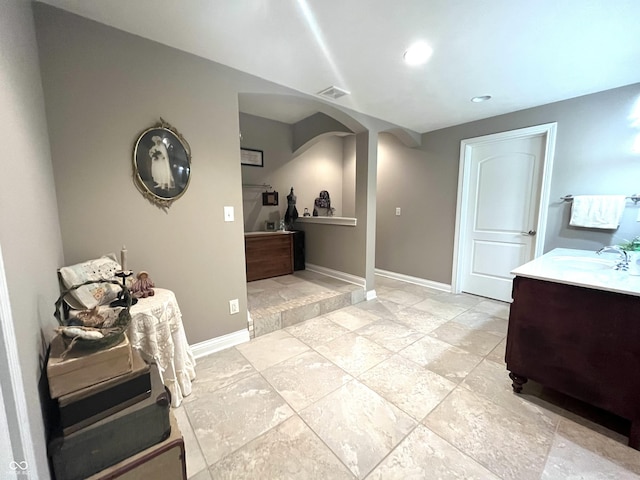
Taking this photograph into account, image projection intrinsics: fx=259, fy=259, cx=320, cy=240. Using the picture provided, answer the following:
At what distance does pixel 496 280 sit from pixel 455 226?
84 centimetres

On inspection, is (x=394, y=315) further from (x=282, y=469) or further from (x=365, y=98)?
(x=365, y=98)

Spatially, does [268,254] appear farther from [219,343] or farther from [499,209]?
[499,209]

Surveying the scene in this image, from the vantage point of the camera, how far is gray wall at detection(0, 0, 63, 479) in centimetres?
74

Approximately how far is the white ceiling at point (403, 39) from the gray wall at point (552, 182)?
0.25m

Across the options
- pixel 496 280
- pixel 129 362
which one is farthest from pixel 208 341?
pixel 496 280

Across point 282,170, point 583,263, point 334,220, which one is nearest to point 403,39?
point 583,263

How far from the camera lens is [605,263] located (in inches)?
73.5

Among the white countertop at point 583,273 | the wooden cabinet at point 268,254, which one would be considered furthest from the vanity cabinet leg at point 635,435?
the wooden cabinet at point 268,254

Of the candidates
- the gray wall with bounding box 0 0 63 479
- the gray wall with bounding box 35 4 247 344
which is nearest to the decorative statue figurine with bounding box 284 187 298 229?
the gray wall with bounding box 35 4 247 344

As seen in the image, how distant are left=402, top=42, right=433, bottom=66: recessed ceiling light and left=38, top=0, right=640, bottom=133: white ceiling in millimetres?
45

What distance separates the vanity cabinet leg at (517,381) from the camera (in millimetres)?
1666

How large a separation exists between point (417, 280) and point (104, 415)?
151 inches

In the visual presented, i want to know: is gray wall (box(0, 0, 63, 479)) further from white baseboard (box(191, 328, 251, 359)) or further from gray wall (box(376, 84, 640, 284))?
gray wall (box(376, 84, 640, 284))

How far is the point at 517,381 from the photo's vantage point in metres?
1.68
